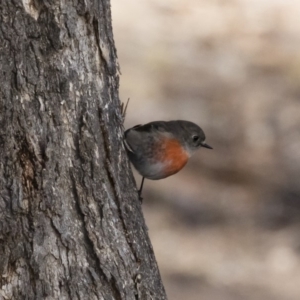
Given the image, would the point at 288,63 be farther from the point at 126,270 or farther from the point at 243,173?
the point at 126,270

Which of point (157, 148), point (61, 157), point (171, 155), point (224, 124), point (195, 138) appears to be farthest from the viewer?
point (224, 124)

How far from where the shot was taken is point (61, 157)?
3578mm

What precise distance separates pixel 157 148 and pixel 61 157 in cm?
187

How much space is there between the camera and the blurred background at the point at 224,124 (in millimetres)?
8492

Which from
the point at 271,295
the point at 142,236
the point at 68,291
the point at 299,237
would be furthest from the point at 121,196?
the point at 299,237

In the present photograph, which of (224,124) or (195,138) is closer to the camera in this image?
(195,138)

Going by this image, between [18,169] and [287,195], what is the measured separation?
20.2ft

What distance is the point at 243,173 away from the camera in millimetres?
9367

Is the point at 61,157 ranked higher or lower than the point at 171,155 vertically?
lower

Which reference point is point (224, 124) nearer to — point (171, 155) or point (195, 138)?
point (195, 138)

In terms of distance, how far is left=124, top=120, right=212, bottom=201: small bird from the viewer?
5.18 m

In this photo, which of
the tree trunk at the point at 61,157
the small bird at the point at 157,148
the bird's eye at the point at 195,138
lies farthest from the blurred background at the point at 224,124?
the tree trunk at the point at 61,157

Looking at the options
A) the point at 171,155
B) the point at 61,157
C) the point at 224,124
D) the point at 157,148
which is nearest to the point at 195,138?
the point at 171,155

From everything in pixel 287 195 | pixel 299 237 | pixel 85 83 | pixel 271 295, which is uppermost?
pixel 287 195
